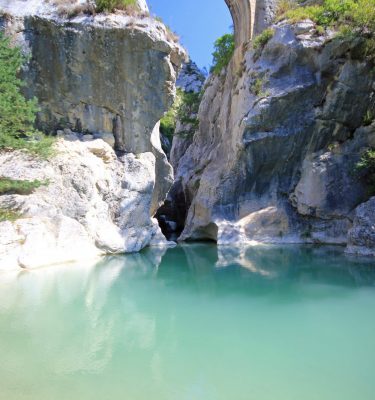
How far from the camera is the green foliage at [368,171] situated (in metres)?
13.5

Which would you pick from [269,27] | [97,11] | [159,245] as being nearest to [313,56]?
[269,27]

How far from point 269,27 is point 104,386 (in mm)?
18297

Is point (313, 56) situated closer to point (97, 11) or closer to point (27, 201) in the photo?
point (97, 11)

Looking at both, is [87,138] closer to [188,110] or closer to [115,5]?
[115,5]

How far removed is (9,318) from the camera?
5.24 metres

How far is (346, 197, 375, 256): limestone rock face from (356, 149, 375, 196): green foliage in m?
2.51

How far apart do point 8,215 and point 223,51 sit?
54.3 ft

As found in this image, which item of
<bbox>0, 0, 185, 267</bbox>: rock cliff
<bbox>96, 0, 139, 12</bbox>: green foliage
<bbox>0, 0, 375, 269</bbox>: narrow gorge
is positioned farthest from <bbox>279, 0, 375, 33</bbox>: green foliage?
<bbox>96, 0, 139, 12</bbox>: green foliage

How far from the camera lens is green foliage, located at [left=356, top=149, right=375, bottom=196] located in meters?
13.5

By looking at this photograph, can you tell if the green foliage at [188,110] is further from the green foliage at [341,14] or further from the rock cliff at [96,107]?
the rock cliff at [96,107]

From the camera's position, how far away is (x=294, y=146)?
1658 cm

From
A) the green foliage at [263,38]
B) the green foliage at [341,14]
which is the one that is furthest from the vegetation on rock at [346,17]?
the green foliage at [263,38]

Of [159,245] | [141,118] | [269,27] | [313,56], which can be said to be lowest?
[159,245]

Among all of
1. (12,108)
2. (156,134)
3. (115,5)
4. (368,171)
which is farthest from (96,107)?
(368,171)
